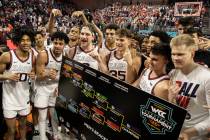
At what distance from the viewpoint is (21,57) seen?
509 cm

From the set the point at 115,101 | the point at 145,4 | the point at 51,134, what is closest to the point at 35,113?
the point at 51,134

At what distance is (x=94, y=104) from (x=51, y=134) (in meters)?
2.45

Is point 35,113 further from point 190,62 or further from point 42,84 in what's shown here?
point 190,62

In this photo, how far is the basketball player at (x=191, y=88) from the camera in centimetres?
307

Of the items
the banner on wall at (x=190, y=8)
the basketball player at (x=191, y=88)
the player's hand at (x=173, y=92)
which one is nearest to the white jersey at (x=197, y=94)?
the basketball player at (x=191, y=88)

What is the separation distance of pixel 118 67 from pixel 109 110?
1744mm

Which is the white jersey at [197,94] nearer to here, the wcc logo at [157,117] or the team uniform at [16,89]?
the wcc logo at [157,117]

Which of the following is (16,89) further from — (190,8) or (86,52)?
(190,8)

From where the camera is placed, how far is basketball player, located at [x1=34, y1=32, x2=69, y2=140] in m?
5.29

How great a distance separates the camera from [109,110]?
3398 millimetres

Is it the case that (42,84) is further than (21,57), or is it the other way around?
(42,84)

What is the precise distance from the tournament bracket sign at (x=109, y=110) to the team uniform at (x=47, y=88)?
37.7 inches

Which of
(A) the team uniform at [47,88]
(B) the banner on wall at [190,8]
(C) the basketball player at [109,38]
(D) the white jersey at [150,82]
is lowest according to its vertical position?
(A) the team uniform at [47,88]

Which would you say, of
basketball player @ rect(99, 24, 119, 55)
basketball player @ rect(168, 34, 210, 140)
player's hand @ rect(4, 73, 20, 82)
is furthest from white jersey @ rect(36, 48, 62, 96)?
basketball player @ rect(168, 34, 210, 140)
